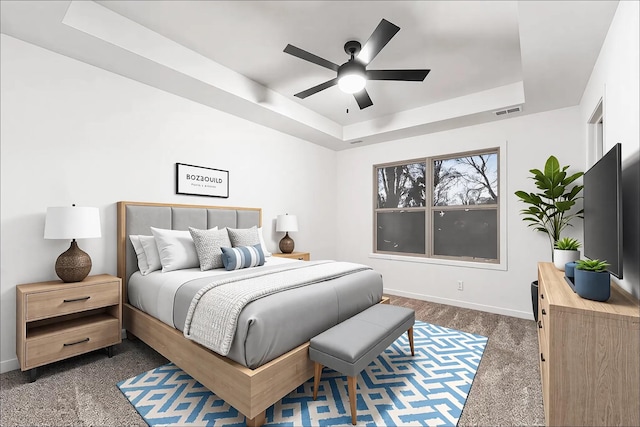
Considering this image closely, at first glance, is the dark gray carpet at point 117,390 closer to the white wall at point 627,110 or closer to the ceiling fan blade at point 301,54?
the white wall at point 627,110

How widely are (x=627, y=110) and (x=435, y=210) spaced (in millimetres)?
2878

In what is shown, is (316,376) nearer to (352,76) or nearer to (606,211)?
(606,211)

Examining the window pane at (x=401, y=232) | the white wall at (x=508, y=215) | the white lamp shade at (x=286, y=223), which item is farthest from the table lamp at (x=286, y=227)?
the window pane at (x=401, y=232)

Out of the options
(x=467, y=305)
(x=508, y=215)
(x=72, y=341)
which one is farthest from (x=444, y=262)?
(x=72, y=341)

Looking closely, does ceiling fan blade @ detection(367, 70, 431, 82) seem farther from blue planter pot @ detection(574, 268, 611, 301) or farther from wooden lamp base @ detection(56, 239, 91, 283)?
wooden lamp base @ detection(56, 239, 91, 283)

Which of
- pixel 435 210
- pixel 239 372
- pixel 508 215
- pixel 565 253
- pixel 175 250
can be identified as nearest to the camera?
pixel 239 372

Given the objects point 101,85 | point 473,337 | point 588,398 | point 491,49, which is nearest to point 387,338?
point 588,398

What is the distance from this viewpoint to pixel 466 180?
4371mm

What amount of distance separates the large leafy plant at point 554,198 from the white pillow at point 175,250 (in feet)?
11.5

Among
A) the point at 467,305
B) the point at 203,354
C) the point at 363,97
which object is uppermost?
the point at 363,97

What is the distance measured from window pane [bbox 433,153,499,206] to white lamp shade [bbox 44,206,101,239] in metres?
4.21

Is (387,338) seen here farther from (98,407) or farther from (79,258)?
(79,258)

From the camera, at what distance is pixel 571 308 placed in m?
1.42

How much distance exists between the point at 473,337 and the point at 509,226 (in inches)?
63.4
